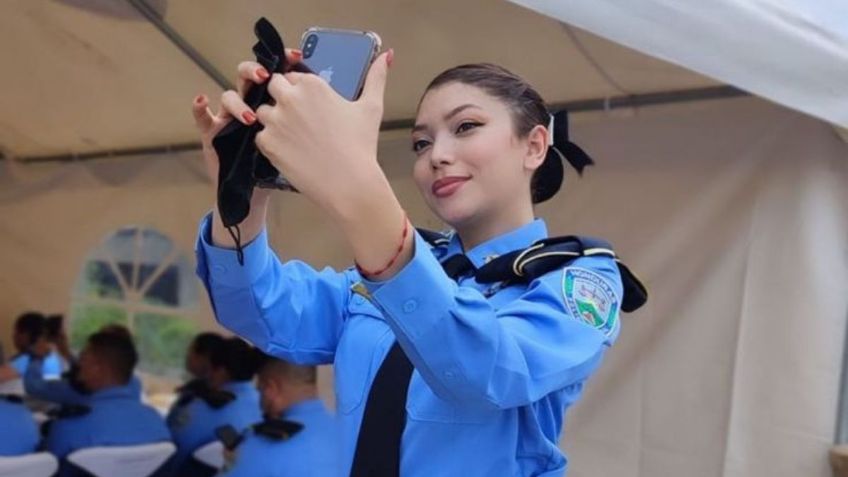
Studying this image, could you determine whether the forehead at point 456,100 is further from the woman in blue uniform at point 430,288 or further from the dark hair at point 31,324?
the dark hair at point 31,324

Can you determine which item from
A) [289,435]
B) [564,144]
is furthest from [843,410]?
[289,435]

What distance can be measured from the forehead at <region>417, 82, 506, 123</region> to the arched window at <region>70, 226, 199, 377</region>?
291 cm

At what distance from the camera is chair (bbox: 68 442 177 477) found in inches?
118

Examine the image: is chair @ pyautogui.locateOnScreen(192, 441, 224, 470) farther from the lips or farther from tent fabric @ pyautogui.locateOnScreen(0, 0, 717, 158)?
the lips

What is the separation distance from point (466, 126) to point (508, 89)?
0.08 m

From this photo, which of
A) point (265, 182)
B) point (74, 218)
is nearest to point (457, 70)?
point (265, 182)

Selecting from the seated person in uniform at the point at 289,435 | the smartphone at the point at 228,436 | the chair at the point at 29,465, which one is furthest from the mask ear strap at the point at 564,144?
the chair at the point at 29,465

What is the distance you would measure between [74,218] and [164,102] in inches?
42.3

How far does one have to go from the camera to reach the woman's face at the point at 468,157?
3.24 ft

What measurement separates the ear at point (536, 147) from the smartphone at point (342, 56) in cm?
27

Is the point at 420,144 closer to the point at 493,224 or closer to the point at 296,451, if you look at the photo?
the point at 493,224

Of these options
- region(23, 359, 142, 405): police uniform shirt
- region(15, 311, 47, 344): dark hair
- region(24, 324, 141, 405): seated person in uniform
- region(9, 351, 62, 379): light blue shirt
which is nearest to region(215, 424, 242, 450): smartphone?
region(24, 324, 141, 405): seated person in uniform

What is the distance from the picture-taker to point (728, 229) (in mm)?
2061

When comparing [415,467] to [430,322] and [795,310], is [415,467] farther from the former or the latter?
[795,310]
